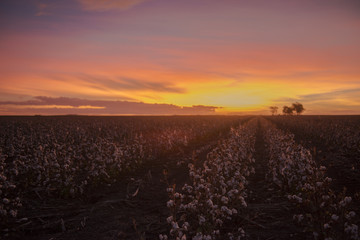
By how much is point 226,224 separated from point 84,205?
501cm

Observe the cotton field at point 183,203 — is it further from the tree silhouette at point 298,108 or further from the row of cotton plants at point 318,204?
the tree silhouette at point 298,108

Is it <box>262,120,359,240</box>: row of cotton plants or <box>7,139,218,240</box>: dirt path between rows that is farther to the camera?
<box>7,139,218,240</box>: dirt path between rows

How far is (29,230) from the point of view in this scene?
21.9 feet

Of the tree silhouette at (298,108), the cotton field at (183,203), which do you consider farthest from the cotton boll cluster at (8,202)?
the tree silhouette at (298,108)

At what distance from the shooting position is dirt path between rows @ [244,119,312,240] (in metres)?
5.88

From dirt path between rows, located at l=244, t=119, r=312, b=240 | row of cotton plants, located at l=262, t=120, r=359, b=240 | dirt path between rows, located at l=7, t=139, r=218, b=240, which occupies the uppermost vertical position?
row of cotton plants, located at l=262, t=120, r=359, b=240

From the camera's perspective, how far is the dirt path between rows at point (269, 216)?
5883 millimetres

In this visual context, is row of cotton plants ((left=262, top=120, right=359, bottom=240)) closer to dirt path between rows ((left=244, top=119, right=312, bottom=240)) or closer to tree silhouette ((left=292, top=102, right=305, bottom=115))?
dirt path between rows ((left=244, top=119, right=312, bottom=240))

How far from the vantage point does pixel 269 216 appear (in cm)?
688

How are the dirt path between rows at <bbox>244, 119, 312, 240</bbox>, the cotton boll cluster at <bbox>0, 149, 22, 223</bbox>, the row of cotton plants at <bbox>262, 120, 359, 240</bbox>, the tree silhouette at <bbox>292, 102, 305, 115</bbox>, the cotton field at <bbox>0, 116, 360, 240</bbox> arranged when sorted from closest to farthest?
the row of cotton plants at <bbox>262, 120, 359, 240</bbox> → the cotton field at <bbox>0, 116, 360, 240</bbox> → the dirt path between rows at <bbox>244, 119, 312, 240</bbox> → the cotton boll cluster at <bbox>0, 149, 22, 223</bbox> → the tree silhouette at <bbox>292, 102, 305, 115</bbox>

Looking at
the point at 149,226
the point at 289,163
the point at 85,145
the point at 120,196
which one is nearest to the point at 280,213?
the point at 289,163

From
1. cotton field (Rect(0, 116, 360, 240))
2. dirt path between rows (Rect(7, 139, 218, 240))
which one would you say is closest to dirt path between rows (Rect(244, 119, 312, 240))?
cotton field (Rect(0, 116, 360, 240))

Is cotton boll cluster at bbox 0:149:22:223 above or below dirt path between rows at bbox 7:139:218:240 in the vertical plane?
above

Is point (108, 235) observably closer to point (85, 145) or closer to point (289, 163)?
point (289, 163)
